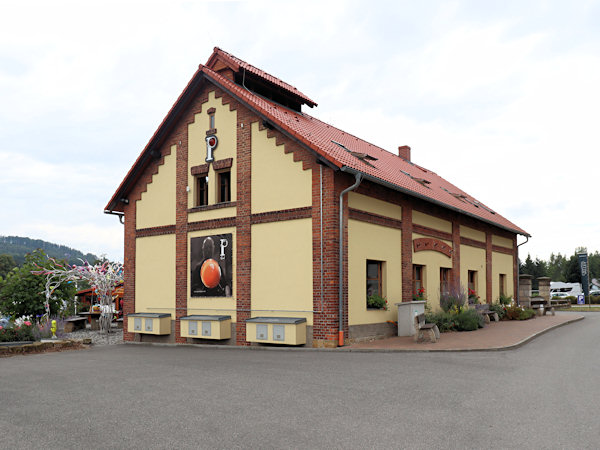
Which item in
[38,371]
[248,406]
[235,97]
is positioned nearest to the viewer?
[248,406]

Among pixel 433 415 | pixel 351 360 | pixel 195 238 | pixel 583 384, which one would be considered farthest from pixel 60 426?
pixel 195 238

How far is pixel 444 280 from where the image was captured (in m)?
20.2

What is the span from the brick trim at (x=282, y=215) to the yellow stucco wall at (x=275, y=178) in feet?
0.37

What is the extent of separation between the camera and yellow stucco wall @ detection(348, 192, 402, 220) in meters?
14.8

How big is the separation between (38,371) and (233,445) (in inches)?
302

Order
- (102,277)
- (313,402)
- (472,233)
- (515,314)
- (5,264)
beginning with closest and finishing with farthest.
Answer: (313,402) → (515,314) → (102,277) → (472,233) → (5,264)

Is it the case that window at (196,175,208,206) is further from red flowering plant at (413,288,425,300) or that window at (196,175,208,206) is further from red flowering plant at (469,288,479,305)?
red flowering plant at (469,288,479,305)

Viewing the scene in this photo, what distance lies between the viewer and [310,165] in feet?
47.4

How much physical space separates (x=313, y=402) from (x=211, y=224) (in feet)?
34.2

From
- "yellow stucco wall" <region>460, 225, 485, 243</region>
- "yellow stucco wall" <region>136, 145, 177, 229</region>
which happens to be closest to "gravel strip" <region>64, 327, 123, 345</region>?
"yellow stucco wall" <region>136, 145, 177, 229</region>

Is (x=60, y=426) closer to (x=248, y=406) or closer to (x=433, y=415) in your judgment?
(x=248, y=406)

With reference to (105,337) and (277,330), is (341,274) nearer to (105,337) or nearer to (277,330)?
(277,330)

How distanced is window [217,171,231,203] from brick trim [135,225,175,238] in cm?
237

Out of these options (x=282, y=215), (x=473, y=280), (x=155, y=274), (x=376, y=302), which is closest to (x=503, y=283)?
(x=473, y=280)
